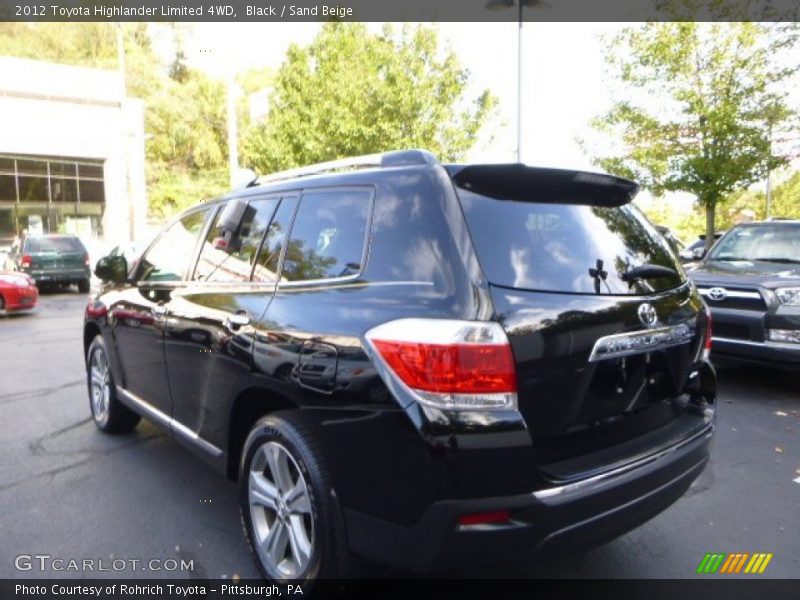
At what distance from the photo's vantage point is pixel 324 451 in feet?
8.36

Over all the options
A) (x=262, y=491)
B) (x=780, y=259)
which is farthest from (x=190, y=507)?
(x=780, y=259)

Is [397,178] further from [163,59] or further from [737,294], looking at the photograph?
[163,59]

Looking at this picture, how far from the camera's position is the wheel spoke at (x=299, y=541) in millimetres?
2697

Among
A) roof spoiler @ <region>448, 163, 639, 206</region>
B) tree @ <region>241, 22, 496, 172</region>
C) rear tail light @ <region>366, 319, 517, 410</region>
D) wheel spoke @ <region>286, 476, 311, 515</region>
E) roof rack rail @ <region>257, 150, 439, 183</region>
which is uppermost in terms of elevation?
tree @ <region>241, 22, 496, 172</region>

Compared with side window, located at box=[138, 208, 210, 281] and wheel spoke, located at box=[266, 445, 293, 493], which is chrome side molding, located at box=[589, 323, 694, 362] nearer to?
wheel spoke, located at box=[266, 445, 293, 493]

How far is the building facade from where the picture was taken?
27094mm

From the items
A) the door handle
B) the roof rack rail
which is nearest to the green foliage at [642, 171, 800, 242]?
the roof rack rail

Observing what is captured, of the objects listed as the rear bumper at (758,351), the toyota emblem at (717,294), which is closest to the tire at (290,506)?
the rear bumper at (758,351)

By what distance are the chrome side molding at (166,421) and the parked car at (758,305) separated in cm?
484

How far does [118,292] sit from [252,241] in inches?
71.5

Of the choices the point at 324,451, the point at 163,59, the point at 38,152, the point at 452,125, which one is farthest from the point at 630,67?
the point at 163,59

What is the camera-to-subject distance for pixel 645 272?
2863mm

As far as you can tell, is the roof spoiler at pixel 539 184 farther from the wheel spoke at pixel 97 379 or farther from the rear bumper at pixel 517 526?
the wheel spoke at pixel 97 379

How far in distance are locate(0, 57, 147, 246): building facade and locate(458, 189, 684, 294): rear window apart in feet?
97.4
